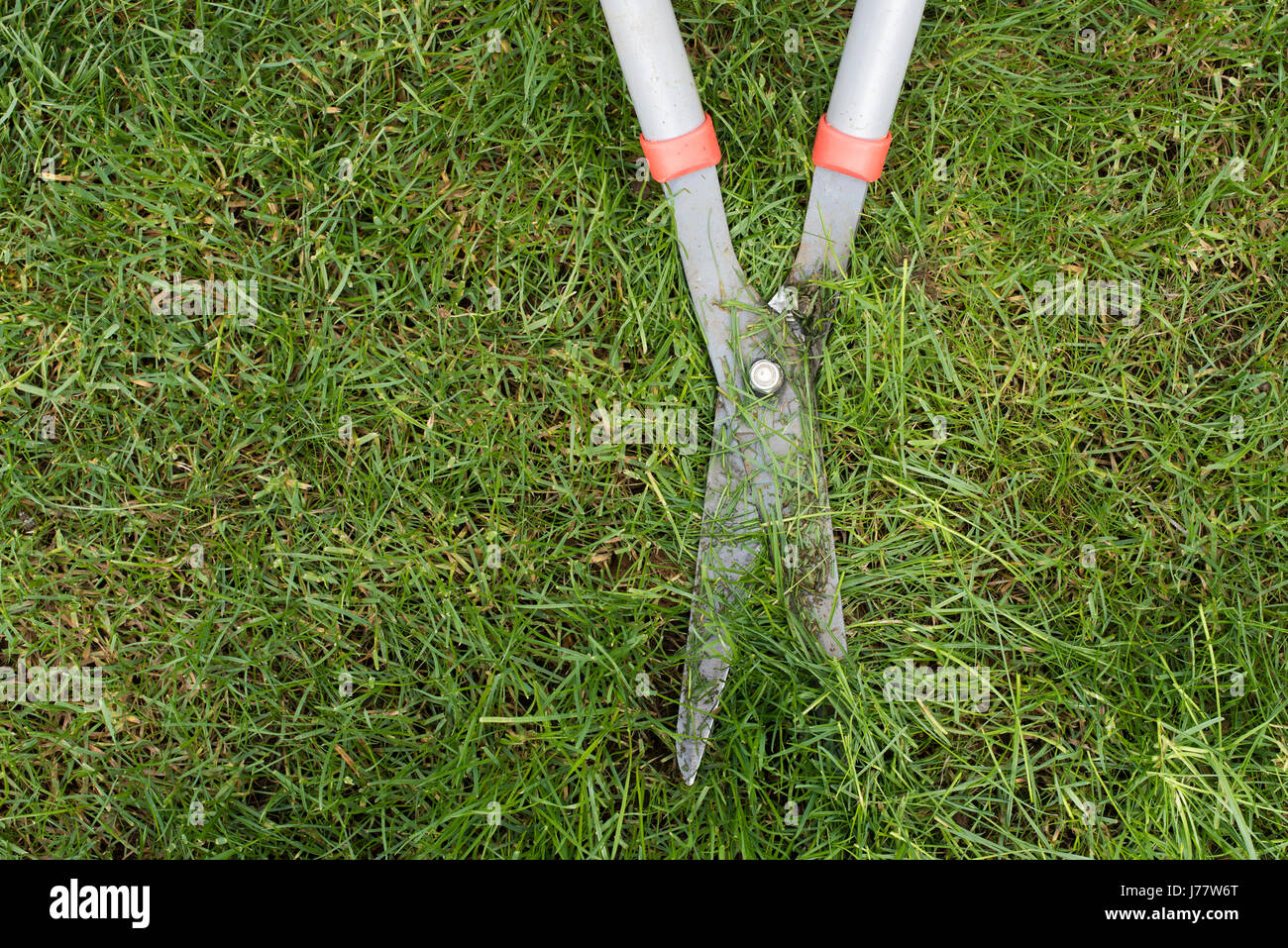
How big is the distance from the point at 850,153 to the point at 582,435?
3.14 feet

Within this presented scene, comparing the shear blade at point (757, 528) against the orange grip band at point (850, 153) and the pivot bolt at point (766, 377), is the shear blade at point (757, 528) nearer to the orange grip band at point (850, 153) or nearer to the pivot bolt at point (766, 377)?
the pivot bolt at point (766, 377)

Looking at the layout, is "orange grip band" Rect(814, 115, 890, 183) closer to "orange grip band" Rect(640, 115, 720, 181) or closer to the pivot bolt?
"orange grip band" Rect(640, 115, 720, 181)

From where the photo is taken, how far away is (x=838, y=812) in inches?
75.6

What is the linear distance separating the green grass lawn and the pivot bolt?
17cm

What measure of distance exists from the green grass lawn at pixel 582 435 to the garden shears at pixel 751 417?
0.29 feet

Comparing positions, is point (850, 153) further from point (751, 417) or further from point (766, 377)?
point (751, 417)

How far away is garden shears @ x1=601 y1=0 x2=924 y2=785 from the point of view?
1.86 metres

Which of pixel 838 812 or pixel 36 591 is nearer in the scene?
pixel 838 812

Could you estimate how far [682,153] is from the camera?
179 centimetres

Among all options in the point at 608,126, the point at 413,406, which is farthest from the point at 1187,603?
the point at 413,406

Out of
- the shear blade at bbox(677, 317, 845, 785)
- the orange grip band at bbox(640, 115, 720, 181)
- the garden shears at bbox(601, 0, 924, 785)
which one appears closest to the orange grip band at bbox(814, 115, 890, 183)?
the garden shears at bbox(601, 0, 924, 785)
